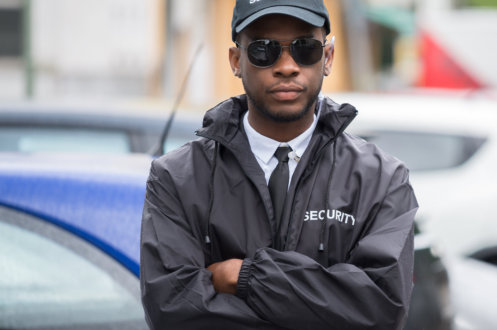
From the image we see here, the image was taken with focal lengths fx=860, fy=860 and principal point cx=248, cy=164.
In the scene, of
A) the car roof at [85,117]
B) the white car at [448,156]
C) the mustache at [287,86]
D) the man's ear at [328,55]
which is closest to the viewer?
the mustache at [287,86]

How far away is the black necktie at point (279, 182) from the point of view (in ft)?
Answer: 7.20

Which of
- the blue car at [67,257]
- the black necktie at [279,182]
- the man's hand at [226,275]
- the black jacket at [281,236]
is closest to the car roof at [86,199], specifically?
the blue car at [67,257]

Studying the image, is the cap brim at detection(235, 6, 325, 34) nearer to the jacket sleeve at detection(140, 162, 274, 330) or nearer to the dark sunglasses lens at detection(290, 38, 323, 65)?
the dark sunglasses lens at detection(290, 38, 323, 65)

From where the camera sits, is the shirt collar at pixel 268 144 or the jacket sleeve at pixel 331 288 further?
the shirt collar at pixel 268 144

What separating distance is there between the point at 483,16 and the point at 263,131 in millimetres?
12713

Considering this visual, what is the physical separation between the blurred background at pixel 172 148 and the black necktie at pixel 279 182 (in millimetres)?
544

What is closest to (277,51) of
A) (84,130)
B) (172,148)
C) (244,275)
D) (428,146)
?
(244,275)

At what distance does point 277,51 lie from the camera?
220 cm

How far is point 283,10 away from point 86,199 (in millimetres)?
875

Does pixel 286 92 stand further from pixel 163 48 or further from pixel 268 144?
pixel 163 48

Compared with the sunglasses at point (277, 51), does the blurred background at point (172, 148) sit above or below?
below

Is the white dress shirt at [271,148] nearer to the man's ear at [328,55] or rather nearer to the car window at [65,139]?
the man's ear at [328,55]

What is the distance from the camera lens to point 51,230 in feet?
8.34

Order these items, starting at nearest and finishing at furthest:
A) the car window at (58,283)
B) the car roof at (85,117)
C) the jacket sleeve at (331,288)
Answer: the jacket sleeve at (331,288) < the car window at (58,283) < the car roof at (85,117)
